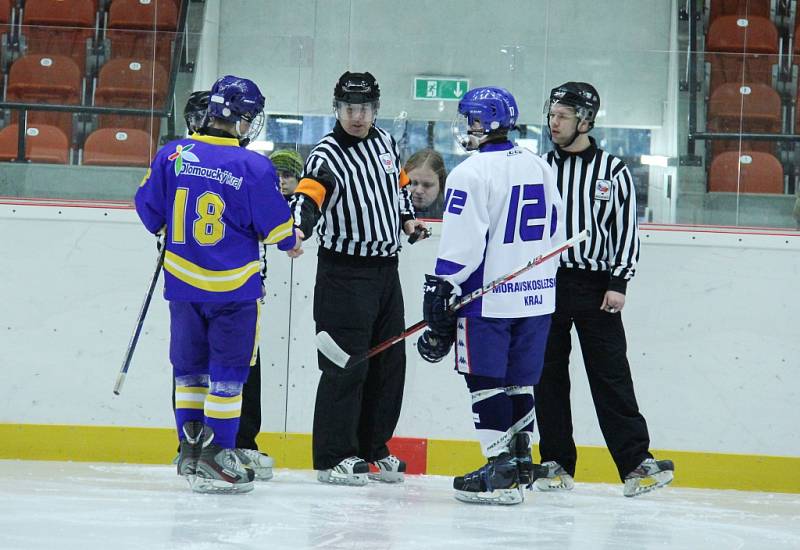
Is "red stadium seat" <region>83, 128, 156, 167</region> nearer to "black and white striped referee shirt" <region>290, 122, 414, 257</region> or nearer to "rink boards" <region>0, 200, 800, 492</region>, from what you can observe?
"rink boards" <region>0, 200, 800, 492</region>

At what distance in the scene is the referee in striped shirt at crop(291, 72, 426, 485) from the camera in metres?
3.74

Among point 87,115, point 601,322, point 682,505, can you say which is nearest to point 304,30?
point 87,115

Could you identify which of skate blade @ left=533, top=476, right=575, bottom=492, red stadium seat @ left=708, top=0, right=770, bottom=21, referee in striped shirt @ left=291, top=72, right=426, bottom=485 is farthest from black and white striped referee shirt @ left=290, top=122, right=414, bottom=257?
red stadium seat @ left=708, top=0, right=770, bottom=21

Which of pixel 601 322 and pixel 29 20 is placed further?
pixel 29 20

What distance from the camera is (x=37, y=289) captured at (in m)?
4.35

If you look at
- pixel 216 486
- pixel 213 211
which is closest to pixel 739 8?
pixel 213 211

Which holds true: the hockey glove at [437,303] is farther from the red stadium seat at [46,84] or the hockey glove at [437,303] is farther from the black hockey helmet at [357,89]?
the red stadium seat at [46,84]

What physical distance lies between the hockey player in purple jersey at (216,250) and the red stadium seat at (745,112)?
6.38 ft

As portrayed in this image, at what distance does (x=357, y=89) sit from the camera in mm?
3729

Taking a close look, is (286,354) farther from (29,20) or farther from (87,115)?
(29,20)

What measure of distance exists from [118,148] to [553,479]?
6.73 ft

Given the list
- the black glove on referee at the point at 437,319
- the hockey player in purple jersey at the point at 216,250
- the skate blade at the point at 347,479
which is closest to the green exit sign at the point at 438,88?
the hockey player in purple jersey at the point at 216,250

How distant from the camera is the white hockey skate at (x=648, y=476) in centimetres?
374

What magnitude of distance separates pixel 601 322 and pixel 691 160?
0.96m
